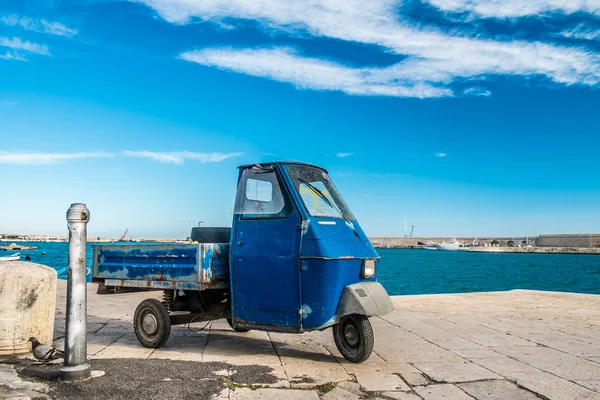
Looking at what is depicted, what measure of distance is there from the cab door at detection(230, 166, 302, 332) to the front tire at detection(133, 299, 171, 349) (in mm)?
1011

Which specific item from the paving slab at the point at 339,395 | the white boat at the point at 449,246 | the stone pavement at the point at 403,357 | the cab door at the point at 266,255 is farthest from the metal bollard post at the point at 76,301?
the white boat at the point at 449,246

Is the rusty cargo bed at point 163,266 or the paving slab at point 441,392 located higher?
the rusty cargo bed at point 163,266

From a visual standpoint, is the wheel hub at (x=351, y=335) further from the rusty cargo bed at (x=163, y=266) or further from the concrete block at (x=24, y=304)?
the concrete block at (x=24, y=304)

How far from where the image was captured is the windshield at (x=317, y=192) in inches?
244

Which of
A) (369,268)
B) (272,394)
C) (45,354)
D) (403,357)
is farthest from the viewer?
(403,357)

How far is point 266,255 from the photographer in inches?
237

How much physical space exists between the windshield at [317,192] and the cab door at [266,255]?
0.67 ft

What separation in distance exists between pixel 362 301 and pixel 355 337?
1.92 feet

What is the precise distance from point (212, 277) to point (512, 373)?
3571mm

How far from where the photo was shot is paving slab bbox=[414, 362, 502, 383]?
538 centimetres

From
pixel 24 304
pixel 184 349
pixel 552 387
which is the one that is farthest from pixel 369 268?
pixel 24 304

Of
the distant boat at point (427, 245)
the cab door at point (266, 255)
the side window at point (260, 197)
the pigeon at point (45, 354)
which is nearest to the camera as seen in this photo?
the pigeon at point (45, 354)

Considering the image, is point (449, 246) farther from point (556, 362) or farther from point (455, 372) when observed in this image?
point (455, 372)

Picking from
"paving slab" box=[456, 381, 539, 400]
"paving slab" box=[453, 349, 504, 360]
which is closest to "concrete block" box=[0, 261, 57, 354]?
"paving slab" box=[456, 381, 539, 400]
